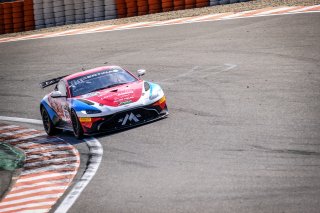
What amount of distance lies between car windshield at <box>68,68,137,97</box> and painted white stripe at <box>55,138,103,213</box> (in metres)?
1.22

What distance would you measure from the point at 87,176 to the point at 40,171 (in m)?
1.25

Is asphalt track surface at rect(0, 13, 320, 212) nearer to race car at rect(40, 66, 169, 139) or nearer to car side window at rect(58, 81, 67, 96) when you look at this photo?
race car at rect(40, 66, 169, 139)

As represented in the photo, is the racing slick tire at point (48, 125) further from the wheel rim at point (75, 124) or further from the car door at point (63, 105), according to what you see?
the wheel rim at point (75, 124)

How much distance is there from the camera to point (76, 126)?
12328mm

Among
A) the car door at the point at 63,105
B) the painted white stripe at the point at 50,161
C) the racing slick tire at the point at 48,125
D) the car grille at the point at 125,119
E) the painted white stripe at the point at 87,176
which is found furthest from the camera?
the racing slick tire at the point at 48,125

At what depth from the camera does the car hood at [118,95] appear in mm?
12102

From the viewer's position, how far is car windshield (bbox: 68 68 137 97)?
42.5 ft

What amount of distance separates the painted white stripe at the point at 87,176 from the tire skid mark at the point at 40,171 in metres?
0.16

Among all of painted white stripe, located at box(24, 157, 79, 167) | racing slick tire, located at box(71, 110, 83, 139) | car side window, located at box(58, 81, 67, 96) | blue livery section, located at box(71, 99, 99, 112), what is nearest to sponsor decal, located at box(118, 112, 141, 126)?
blue livery section, located at box(71, 99, 99, 112)

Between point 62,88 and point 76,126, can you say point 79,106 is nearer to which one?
point 76,126

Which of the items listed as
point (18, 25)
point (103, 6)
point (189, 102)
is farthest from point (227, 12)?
point (189, 102)

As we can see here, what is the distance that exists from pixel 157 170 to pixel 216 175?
3.29 ft

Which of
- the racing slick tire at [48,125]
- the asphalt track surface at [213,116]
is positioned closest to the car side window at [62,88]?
the racing slick tire at [48,125]

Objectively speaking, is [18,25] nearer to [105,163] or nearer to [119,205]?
[105,163]
